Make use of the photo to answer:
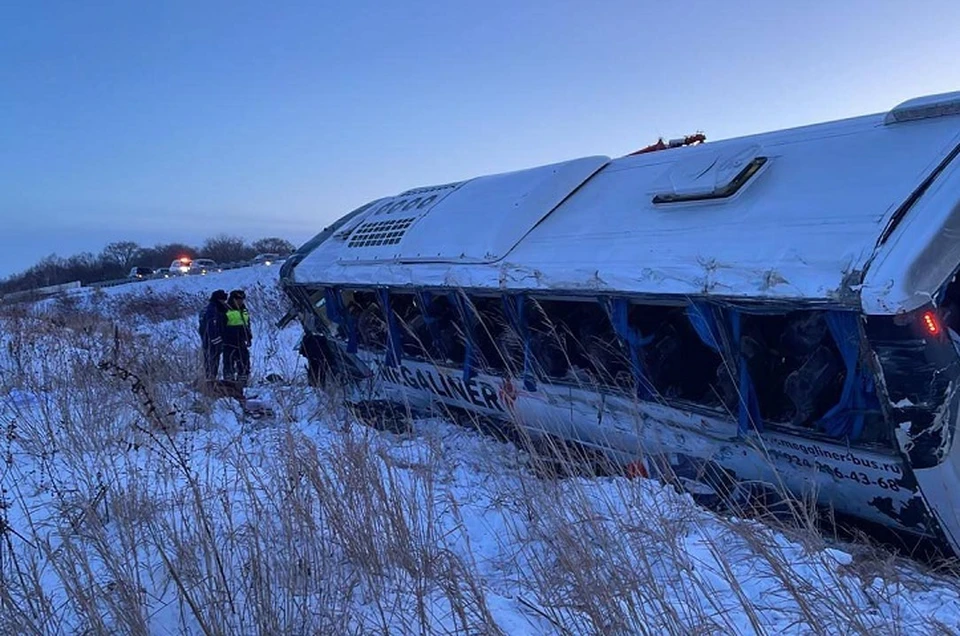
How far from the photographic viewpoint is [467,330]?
6.18 metres

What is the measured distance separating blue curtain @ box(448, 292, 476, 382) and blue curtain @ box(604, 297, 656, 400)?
1.50 meters

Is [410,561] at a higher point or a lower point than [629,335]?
lower

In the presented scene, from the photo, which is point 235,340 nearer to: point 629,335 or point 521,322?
point 521,322

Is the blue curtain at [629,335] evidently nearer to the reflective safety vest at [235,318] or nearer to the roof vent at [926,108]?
the roof vent at [926,108]

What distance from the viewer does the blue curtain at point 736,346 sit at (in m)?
4.04

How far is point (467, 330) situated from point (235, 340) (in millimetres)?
4201

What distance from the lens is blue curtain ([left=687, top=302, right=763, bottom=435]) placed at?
13.3ft

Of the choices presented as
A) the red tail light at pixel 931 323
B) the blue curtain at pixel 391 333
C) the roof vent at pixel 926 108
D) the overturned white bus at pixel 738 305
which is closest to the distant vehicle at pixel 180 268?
the blue curtain at pixel 391 333

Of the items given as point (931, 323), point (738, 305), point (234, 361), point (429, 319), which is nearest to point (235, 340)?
point (234, 361)

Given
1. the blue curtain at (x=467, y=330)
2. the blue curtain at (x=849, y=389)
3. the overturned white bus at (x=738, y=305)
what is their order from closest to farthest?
the overturned white bus at (x=738, y=305) → the blue curtain at (x=849, y=389) → the blue curtain at (x=467, y=330)

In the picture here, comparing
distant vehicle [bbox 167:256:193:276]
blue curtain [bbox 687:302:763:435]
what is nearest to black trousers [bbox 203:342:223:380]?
blue curtain [bbox 687:302:763:435]

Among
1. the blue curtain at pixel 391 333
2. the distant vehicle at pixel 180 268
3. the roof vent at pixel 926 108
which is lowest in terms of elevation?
the blue curtain at pixel 391 333

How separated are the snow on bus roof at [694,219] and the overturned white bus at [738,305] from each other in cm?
2

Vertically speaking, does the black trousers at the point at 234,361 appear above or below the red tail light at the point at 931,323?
below
